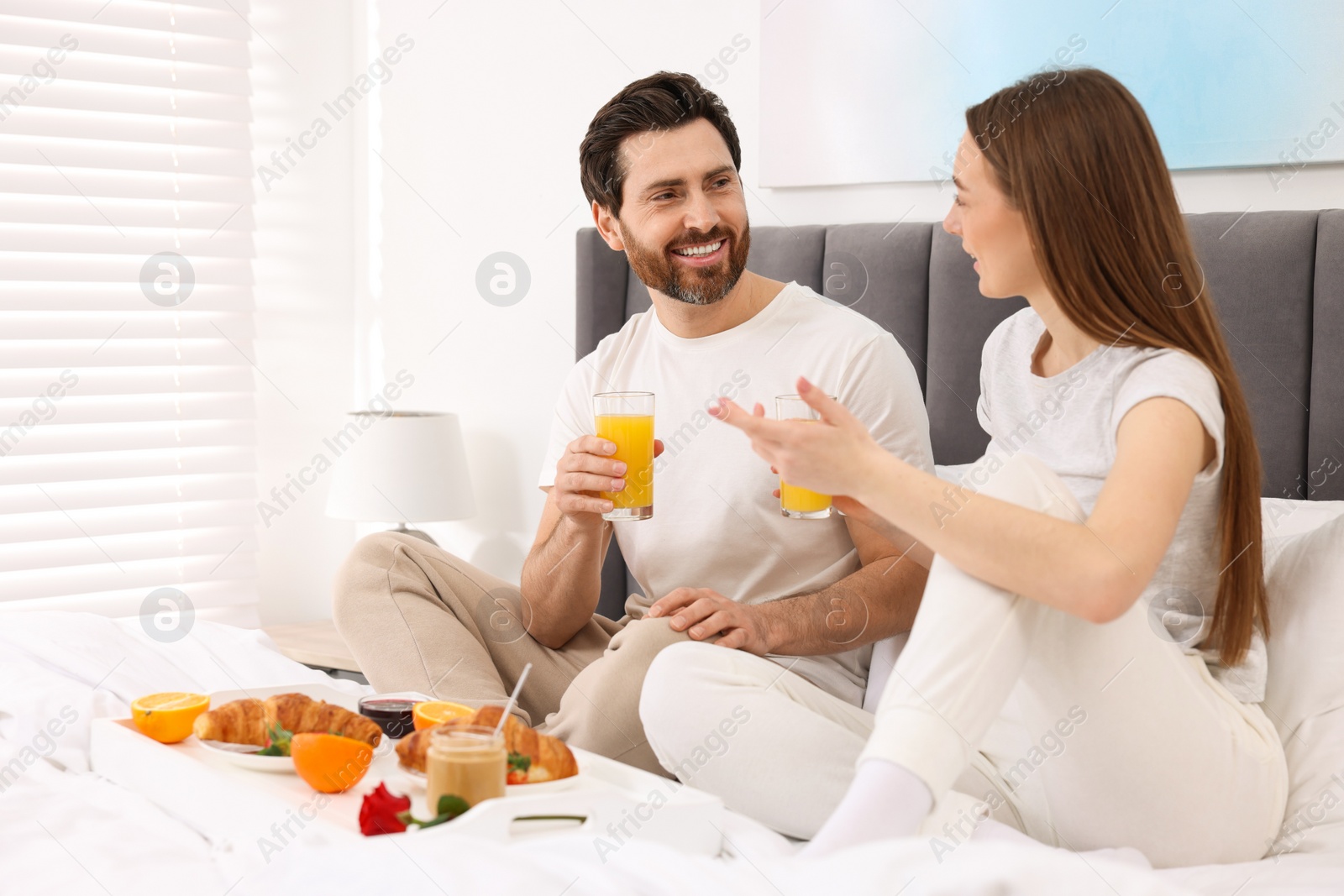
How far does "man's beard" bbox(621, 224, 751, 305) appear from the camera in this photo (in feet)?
6.51

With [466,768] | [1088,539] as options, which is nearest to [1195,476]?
[1088,539]

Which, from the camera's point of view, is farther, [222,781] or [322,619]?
[322,619]

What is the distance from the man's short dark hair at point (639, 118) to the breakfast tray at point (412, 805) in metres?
1.09

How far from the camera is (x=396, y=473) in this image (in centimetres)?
320

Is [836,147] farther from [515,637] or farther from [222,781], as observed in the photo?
[222,781]

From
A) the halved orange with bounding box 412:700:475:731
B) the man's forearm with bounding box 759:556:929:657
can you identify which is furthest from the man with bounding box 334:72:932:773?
the halved orange with bounding box 412:700:475:731

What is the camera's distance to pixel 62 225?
334 centimetres

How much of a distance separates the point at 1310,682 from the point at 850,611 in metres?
0.59

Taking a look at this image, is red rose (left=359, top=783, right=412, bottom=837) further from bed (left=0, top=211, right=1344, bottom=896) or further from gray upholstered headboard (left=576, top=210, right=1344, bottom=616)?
gray upholstered headboard (left=576, top=210, right=1344, bottom=616)

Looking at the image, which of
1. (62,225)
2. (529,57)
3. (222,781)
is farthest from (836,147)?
(62,225)

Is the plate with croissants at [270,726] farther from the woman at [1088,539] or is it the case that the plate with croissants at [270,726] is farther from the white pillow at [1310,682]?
the white pillow at [1310,682]

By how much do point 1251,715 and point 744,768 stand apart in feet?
1.87

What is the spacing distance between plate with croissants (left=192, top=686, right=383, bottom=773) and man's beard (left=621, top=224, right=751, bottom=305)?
2.99ft

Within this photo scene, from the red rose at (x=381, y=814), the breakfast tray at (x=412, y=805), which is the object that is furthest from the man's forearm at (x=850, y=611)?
the red rose at (x=381, y=814)
